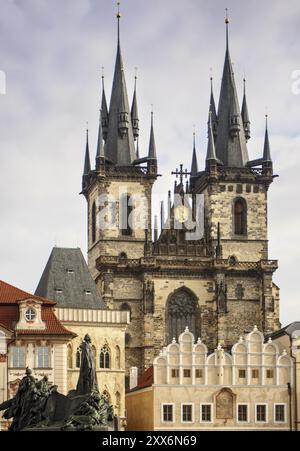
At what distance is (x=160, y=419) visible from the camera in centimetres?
6781

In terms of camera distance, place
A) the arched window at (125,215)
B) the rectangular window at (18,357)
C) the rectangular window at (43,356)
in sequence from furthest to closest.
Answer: the arched window at (125,215) → the rectangular window at (43,356) → the rectangular window at (18,357)

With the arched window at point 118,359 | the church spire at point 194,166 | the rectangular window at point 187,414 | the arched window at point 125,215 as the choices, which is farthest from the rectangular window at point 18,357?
the church spire at point 194,166

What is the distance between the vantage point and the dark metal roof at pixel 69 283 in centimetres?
7169

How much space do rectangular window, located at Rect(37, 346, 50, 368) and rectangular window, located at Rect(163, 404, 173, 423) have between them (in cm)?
984

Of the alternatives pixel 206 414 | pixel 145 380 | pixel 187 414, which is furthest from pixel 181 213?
pixel 187 414

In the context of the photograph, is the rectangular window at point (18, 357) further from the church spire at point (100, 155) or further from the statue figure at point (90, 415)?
the church spire at point (100, 155)

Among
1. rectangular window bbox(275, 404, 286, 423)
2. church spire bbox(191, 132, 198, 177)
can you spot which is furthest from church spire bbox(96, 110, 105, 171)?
rectangular window bbox(275, 404, 286, 423)

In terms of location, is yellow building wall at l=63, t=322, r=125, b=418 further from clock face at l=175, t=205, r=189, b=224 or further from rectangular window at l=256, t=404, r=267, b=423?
clock face at l=175, t=205, r=189, b=224

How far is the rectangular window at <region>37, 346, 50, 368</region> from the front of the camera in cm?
6167

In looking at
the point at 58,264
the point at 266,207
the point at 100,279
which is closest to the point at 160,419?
the point at 58,264

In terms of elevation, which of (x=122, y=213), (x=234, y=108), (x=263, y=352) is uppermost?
(x=234, y=108)

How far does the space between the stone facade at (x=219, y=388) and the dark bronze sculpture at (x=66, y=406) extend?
27.1 m
